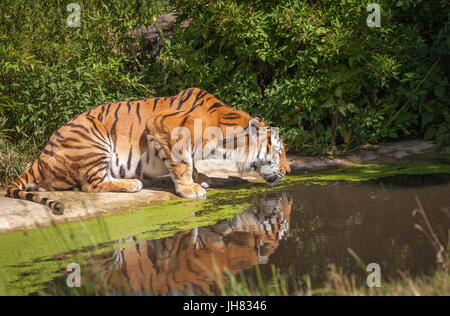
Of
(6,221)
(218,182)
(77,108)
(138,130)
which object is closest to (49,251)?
(6,221)

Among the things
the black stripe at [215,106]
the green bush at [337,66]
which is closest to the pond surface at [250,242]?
the black stripe at [215,106]

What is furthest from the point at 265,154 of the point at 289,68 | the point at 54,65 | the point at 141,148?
the point at 54,65

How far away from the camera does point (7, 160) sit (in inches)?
290

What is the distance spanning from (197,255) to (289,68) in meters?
5.36

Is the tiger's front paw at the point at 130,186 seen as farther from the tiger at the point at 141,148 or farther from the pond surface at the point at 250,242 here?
the pond surface at the point at 250,242

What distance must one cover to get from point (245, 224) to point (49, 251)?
1.69 metres

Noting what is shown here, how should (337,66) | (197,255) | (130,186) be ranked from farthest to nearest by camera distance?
(337,66)
(130,186)
(197,255)

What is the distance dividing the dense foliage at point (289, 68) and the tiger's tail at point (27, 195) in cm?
173

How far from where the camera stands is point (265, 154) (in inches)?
263

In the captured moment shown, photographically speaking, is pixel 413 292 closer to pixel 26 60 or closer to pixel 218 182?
pixel 218 182

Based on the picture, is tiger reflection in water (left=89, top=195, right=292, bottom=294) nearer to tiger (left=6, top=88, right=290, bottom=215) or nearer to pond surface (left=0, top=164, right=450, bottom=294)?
pond surface (left=0, top=164, right=450, bottom=294)

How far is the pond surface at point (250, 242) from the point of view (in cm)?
344

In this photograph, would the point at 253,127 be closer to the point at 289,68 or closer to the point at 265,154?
the point at 265,154

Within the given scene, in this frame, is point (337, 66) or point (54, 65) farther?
point (54, 65)
